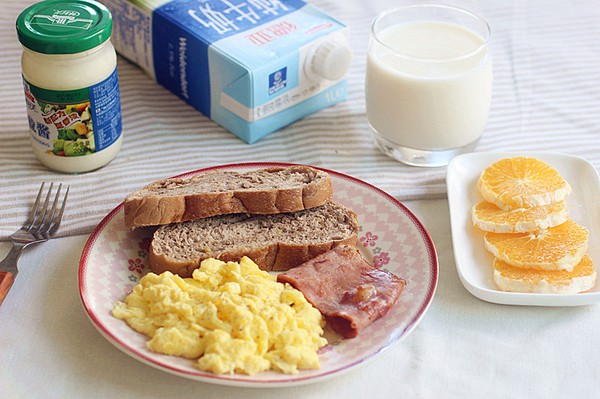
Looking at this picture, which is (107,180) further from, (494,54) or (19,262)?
(494,54)

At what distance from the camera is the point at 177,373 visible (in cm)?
157

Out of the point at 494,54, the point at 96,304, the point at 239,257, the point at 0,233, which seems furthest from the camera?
the point at 494,54

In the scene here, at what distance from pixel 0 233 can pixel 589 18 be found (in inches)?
90.4

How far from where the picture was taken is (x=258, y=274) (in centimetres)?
179

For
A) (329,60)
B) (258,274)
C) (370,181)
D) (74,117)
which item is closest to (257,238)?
(258,274)

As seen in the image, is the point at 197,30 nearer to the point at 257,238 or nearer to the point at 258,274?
A: the point at 257,238

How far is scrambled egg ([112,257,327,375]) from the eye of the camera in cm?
157

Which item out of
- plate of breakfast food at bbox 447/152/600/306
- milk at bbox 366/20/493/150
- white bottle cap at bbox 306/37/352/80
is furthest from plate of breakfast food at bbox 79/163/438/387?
white bottle cap at bbox 306/37/352/80

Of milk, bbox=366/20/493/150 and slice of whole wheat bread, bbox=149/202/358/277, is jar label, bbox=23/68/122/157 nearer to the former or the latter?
slice of whole wheat bread, bbox=149/202/358/277

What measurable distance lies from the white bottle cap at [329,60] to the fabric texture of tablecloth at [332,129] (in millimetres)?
174

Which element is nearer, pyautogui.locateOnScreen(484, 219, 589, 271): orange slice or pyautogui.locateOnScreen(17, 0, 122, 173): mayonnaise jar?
pyautogui.locateOnScreen(484, 219, 589, 271): orange slice

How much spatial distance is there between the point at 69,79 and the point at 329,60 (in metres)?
0.79

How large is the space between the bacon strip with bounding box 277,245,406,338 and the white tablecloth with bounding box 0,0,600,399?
0.35 ft

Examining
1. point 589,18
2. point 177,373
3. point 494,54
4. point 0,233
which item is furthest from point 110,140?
point 589,18
